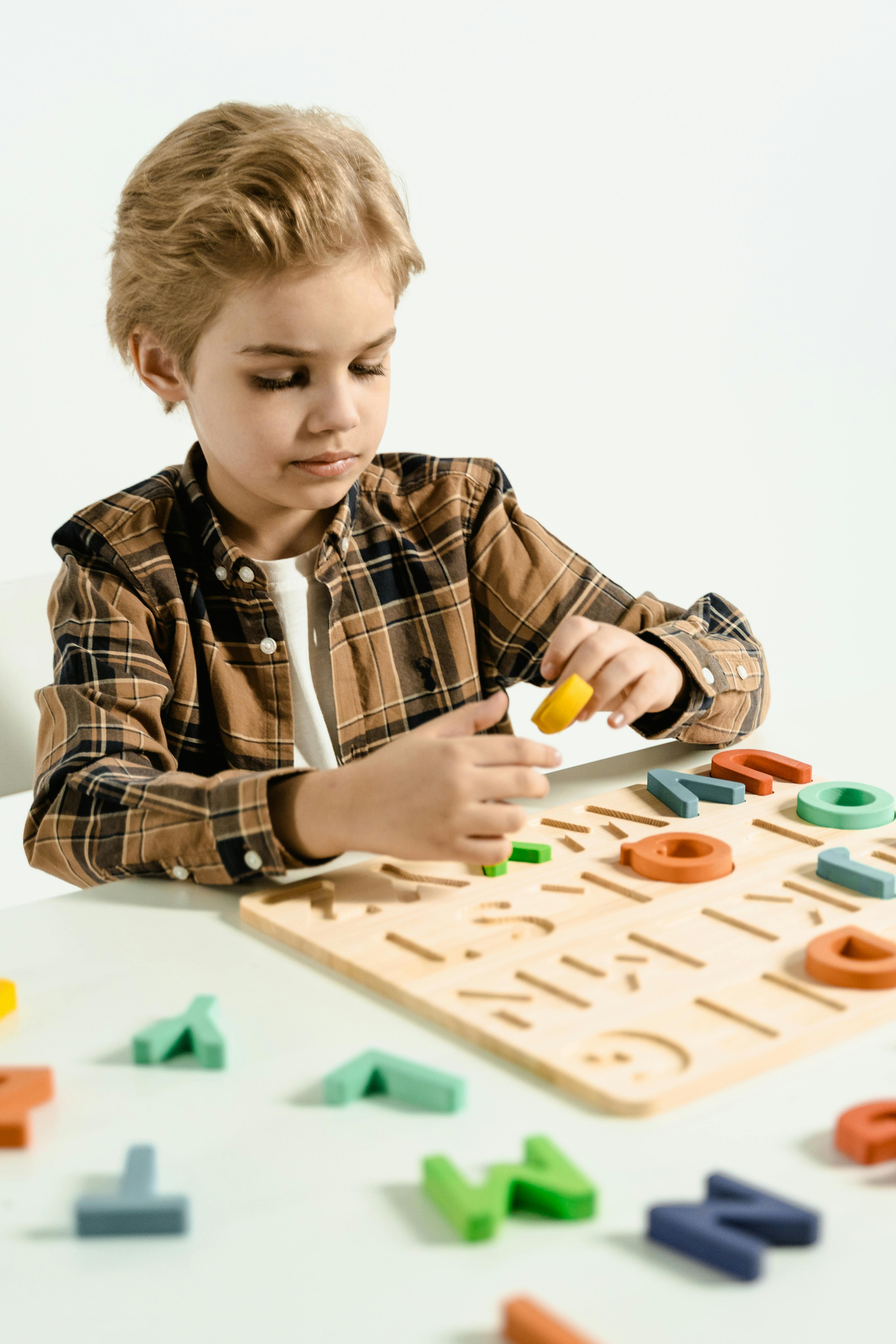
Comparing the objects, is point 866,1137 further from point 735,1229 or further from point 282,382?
point 282,382

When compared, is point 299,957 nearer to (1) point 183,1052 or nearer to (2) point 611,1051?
(1) point 183,1052

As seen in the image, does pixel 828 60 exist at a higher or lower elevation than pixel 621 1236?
higher

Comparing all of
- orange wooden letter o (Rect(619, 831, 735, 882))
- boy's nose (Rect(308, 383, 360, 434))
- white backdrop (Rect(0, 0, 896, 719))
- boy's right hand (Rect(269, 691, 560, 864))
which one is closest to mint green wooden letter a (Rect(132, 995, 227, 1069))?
boy's right hand (Rect(269, 691, 560, 864))

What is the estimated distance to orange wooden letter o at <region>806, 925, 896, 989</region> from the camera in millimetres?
722

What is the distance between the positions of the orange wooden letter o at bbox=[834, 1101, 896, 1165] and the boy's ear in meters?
0.87

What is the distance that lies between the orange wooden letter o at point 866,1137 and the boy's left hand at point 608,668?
0.48 meters

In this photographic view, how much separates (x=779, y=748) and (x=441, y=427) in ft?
5.18

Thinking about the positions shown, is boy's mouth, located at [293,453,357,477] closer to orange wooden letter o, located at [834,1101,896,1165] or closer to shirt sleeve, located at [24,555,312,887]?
shirt sleeve, located at [24,555,312,887]

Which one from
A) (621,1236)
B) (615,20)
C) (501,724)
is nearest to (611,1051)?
(621,1236)

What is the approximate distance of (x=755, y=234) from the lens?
3.00m

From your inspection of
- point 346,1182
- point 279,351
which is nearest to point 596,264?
point 279,351

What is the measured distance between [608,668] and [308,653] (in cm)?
34

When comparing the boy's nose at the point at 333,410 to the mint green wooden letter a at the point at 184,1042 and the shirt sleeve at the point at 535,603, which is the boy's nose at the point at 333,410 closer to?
the shirt sleeve at the point at 535,603

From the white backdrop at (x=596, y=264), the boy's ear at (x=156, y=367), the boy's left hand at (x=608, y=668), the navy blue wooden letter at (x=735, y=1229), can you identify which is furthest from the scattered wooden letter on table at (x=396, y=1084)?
the white backdrop at (x=596, y=264)
